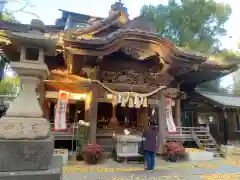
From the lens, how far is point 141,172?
25.4ft

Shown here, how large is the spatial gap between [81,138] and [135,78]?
445 cm

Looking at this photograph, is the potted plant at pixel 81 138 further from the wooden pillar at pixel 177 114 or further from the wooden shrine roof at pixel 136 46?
the wooden pillar at pixel 177 114

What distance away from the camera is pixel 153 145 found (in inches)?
309

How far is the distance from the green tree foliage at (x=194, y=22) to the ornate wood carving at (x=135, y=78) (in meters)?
14.2

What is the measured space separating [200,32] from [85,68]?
19.9m

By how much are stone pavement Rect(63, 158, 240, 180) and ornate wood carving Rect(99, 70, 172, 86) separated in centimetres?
443

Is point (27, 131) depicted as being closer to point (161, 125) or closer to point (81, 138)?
point (81, 138)

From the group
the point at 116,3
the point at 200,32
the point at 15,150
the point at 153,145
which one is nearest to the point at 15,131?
the point at 15,150

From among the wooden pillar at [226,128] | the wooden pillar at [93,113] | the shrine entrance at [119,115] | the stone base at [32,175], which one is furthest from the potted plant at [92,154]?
the wooden pillar at [226,128]

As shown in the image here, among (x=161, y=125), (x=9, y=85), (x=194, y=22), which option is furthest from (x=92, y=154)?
(x=194, y=22)

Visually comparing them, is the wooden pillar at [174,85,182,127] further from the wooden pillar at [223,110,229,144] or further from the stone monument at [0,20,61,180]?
the stone monument at [0,20,61,180]

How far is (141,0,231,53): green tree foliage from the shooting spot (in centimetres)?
2514

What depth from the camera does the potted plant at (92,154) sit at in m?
9.08

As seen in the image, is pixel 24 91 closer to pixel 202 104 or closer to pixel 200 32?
pixel 202 104
